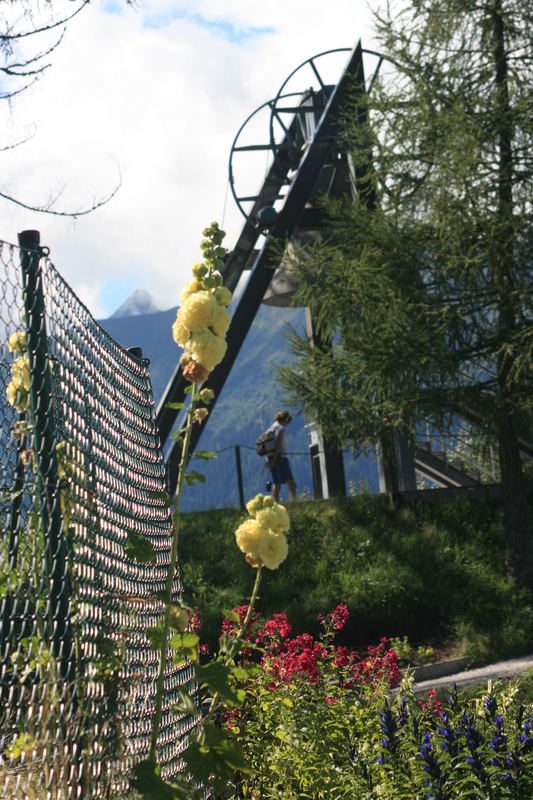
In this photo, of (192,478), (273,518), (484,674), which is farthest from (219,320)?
(484,674)

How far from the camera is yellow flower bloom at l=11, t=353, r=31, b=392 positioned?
2.98m

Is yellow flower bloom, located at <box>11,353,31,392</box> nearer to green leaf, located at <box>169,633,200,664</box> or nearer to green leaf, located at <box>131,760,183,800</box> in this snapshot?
green leaf, located at <box>169,633,200,664</box>

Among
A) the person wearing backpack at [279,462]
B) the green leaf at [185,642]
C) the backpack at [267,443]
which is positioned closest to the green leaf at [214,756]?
the green leaf at [185,642]

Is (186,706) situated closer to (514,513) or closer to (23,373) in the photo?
(23,373)

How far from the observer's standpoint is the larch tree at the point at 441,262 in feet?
35.6

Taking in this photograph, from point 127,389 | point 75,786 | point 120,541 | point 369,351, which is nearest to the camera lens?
point 75,786

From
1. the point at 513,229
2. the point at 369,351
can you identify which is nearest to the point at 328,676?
the point at 369,351

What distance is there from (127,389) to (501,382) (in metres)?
7.35

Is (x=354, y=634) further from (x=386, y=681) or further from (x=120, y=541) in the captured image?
(x=120, y=541)

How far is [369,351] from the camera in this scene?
10.9 m

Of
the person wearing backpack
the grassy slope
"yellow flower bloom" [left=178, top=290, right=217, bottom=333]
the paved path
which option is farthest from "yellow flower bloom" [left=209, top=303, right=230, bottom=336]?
the person wearing backpack

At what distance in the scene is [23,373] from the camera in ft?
9.80

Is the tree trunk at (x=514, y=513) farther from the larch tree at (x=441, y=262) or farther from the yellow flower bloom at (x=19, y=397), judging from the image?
the yellow flower bloom at (x=19, y=397)

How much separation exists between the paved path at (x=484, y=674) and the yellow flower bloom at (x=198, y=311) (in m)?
6.18
